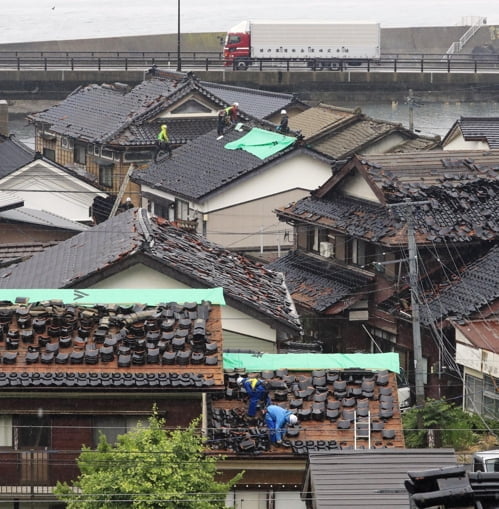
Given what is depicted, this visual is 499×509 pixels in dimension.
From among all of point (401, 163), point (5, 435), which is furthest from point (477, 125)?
point (5, 435)

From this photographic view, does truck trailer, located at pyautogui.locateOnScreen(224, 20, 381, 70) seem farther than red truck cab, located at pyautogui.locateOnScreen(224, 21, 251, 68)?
No

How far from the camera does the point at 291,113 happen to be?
142ft

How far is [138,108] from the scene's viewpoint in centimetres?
3994

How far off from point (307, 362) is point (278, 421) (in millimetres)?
2111

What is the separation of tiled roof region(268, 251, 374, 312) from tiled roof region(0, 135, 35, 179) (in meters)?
8.72

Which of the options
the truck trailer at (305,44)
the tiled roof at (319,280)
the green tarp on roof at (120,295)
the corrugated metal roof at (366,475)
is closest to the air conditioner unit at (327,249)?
the tiled roof at (319,280)

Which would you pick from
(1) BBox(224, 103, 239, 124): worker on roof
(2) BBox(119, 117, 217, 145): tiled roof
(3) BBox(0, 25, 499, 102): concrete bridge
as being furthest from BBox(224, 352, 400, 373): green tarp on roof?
(3) BBox(0, 25, 499, 102): concrete bridge

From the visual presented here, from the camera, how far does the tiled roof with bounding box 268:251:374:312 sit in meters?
24.6

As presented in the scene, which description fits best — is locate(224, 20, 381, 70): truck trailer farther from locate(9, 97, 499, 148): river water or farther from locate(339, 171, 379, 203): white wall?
locate(339, 171, 379, 203): white wall

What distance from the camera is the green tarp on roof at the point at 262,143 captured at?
105 ft

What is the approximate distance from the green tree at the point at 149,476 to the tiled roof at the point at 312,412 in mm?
1500

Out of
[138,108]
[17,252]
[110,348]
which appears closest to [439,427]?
[110,348]

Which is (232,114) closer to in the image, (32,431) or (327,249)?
(327,249)

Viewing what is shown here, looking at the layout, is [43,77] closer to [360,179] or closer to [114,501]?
[360,179]
